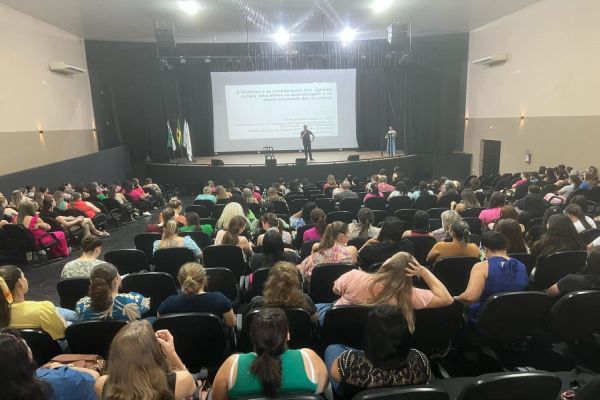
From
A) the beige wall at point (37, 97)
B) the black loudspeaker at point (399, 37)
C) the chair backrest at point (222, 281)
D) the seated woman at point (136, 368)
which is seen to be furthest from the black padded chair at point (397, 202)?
the beige wall at point (37, 97)

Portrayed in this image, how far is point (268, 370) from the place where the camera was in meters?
1.88

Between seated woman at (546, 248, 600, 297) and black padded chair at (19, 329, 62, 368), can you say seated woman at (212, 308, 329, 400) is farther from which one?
seated woman at (546, 248, 600, 297)

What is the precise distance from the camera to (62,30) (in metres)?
13.5

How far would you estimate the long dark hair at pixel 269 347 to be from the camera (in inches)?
73.9

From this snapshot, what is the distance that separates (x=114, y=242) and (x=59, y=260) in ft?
4.17

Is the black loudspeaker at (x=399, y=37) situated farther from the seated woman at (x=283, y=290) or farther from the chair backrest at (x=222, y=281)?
the seated woman at (x=283, y=290)

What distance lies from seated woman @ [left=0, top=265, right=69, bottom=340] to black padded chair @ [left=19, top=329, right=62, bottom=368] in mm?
234

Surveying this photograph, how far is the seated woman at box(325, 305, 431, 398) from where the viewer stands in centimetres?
191

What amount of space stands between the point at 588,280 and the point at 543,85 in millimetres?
10817

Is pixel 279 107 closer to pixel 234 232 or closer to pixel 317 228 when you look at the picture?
pixel 317 228

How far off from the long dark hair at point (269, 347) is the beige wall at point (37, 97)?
10.8 m

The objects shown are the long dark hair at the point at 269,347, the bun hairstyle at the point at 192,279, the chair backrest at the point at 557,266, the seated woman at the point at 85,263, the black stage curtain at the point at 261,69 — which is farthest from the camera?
the black stage curtain at the point at 261,69

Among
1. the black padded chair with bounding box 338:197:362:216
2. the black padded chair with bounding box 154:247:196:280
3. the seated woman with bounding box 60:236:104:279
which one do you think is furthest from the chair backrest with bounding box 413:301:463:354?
the black padded chair with bounding box 338:197:362:216

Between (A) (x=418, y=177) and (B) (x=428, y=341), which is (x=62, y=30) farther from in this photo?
(B) (x=428, y=341)
